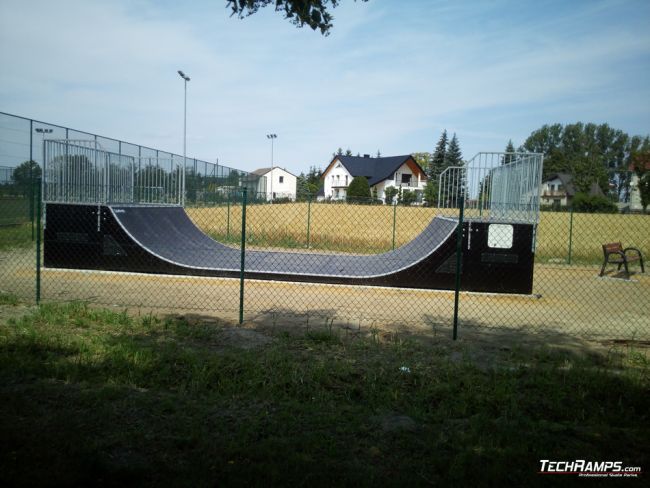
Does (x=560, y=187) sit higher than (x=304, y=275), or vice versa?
(x=560, y=187)

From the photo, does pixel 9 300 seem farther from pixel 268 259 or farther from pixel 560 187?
pixel 560 187

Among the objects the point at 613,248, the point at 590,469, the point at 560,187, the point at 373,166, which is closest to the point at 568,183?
the point at 560,187

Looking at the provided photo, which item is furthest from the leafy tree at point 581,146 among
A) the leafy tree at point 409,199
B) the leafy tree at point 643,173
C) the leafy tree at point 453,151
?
the leafy tree at point 409,199

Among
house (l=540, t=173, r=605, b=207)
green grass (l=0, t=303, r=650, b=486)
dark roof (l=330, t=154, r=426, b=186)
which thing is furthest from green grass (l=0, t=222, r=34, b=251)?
house (l=540, t=173, r=605, b=207)

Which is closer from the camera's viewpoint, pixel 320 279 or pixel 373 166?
pixel 320 279

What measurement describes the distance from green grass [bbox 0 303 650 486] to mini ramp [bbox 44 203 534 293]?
13.4 feet

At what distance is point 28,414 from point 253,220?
19740mm

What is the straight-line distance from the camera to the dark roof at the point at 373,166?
6244 centimetres

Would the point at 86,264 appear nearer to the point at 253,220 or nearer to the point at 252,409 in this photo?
the point at 252,409

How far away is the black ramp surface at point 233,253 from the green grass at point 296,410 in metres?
4.81

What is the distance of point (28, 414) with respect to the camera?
354cm

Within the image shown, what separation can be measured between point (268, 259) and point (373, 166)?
56.1 m

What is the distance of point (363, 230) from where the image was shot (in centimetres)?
2072

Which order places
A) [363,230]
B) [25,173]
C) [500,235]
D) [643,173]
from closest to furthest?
[500,235] → [25,173] → [363,230] → [643,173]
